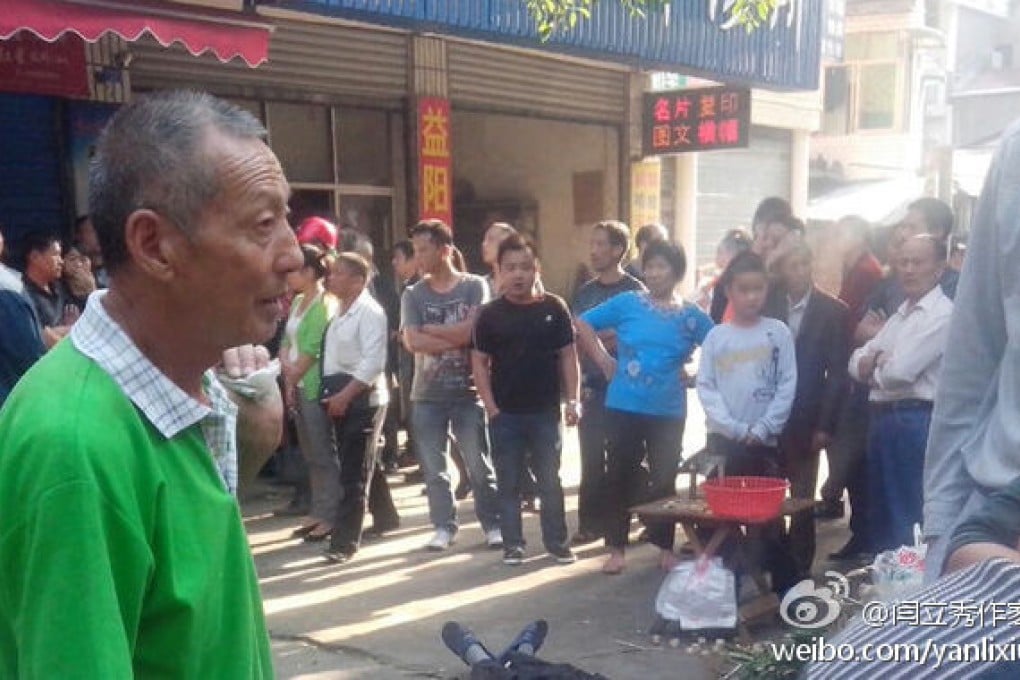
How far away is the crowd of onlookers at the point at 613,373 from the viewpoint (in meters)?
5.16

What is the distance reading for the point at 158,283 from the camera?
139 cm

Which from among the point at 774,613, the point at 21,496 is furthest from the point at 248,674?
the point at 774,613

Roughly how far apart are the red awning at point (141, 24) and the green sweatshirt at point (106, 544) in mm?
4834

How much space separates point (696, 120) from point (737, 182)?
10.3 ft

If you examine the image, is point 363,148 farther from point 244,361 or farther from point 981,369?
point 981,369

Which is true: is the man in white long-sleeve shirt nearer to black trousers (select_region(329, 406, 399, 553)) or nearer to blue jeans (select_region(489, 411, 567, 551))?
blue jeans (select_region(489, 411, 567, 551))

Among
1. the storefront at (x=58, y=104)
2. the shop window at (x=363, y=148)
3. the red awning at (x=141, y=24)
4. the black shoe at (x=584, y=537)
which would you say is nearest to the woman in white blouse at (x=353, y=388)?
the black shoe at (x=584, y=537)

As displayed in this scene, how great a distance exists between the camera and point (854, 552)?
5820mm

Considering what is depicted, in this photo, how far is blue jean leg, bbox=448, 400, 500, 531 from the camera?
614 cm

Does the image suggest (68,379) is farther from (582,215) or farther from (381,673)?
(582,215)

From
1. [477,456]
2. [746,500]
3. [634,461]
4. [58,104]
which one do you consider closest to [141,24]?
[58,104]

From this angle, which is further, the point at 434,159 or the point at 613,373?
the point at 434,159

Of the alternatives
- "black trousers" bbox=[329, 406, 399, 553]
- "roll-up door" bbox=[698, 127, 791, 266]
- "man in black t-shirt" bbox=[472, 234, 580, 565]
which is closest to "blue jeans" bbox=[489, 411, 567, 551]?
"man in black t-shirt" bbox=[472, 234, 580, 565]

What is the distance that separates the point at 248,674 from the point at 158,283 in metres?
0.52
